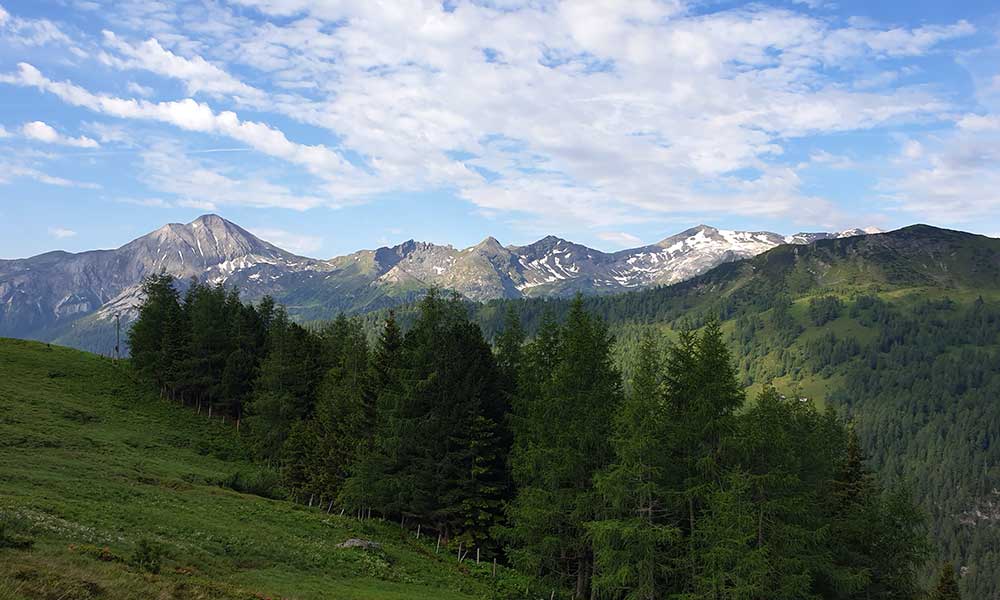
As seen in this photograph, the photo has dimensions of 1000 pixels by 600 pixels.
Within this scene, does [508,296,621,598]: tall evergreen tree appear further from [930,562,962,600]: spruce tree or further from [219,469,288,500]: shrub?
[930,562,962,600]: spruce tree

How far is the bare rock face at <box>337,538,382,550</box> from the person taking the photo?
35.1 m

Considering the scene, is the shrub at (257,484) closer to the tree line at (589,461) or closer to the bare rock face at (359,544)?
the tree line at (589,461)

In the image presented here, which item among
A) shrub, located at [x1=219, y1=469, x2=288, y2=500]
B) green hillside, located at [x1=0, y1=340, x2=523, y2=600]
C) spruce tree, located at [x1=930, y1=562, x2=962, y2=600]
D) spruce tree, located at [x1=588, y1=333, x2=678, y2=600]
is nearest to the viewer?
green hillside, located at [x1=0, y1=340, x2=523, y2=600]

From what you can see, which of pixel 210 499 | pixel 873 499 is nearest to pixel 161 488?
pixel 210 499

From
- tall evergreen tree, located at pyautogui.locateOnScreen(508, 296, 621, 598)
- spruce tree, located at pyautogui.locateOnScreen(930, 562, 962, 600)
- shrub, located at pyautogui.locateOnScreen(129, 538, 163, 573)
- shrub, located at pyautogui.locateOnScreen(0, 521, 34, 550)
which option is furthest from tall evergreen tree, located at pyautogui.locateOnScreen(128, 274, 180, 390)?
spruce tree, located at pyautogui.locateOnScreen(930, 562, 962, 600)

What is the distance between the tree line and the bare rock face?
7.69 meters

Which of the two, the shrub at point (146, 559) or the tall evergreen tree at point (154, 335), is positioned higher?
the tall evergreen tree at point (154, 335)

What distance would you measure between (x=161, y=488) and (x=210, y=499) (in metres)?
3.50

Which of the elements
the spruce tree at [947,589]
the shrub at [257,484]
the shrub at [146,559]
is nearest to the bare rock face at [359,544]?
the shrub at [146,559]

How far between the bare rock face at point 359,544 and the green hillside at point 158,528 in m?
0.62

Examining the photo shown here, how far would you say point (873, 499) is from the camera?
4912 cm

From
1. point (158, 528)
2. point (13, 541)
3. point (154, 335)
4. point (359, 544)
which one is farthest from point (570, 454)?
point (154, 335)

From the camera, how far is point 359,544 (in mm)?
35344

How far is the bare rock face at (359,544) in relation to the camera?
115 ft
